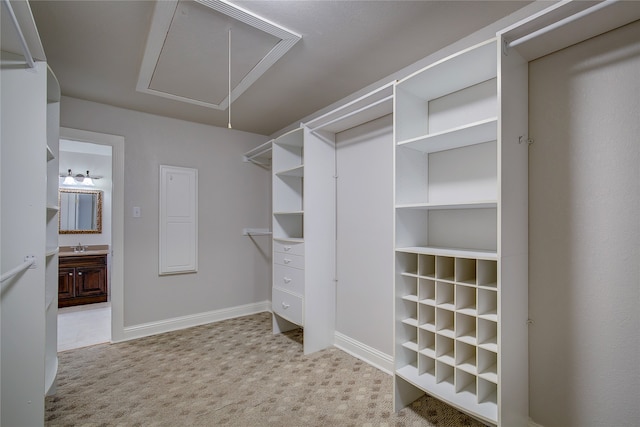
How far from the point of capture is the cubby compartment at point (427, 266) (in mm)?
1850

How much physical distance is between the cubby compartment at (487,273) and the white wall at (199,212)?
2.96 metres

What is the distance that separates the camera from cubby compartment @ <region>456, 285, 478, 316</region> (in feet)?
5.35

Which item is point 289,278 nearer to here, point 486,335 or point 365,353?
point 365,353

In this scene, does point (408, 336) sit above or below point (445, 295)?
below

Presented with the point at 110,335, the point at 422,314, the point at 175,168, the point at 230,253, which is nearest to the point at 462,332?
the point at 422,314

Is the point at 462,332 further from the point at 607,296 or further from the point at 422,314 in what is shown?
the point at 607,296

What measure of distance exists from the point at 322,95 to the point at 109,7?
1634mm

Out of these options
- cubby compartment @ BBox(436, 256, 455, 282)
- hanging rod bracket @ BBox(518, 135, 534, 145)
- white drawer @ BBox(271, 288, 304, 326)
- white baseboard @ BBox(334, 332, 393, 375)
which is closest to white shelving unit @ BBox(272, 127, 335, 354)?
white drawer @ BBox(271, 288, 304, 326)

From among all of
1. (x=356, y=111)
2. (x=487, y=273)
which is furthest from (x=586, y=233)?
(x=356, y=111)

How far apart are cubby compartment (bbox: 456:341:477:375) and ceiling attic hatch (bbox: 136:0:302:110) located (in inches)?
79.9

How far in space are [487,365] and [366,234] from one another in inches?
51.3

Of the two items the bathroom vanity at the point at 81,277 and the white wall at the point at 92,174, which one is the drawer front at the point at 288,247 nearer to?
the bathroom vanity at the point at 81,277

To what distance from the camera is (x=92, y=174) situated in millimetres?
5020

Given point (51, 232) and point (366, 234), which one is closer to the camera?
point (51, 232)
